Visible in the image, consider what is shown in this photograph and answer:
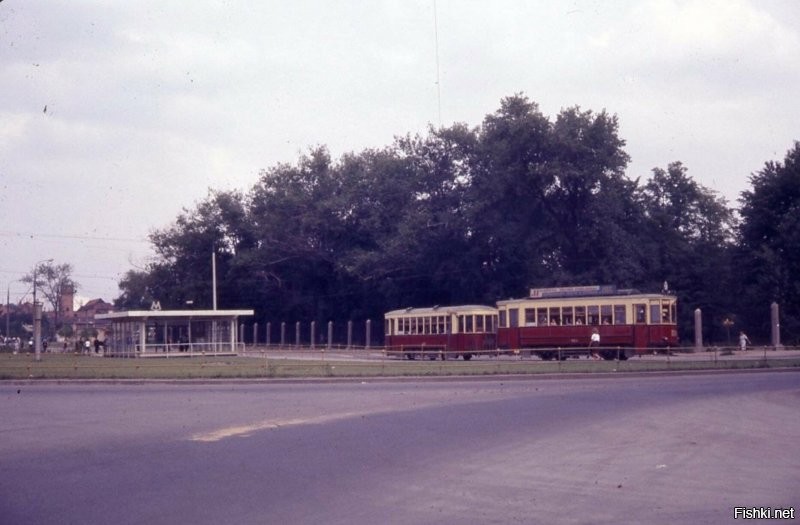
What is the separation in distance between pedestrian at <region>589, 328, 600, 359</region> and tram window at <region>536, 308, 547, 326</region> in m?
3.18

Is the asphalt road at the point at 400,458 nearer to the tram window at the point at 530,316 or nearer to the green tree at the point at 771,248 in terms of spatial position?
the tram window at the point at 530,316

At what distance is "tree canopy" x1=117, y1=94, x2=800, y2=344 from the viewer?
6969 centimetres

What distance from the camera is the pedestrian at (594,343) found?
45406mm

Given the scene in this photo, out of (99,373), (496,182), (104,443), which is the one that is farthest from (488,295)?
(104,443)

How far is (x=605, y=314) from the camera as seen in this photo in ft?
155

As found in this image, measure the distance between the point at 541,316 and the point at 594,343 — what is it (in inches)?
178

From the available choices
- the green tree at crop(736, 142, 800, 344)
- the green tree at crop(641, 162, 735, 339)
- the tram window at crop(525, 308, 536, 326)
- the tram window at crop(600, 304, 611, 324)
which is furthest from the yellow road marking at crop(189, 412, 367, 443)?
the green tree at crop(641, 162, 735, 339)

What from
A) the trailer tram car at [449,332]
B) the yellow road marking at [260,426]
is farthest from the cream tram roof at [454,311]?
the yellow road marking at [260,426]

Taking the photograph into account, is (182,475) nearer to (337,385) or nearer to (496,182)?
(337,385)

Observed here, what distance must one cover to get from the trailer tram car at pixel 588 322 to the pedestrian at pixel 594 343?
0.29 meters

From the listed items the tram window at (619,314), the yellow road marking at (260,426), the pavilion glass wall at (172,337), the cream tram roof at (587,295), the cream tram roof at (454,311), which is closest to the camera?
the yellow road marking at (260,426)

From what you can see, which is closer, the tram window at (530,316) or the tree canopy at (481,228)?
the tram window at (530,316)

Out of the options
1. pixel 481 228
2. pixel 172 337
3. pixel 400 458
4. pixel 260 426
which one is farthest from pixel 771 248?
pixel 400 458

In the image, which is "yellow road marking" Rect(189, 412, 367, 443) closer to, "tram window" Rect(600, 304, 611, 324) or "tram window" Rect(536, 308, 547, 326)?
"tram window" Rect(600, 304, 611, 324)
